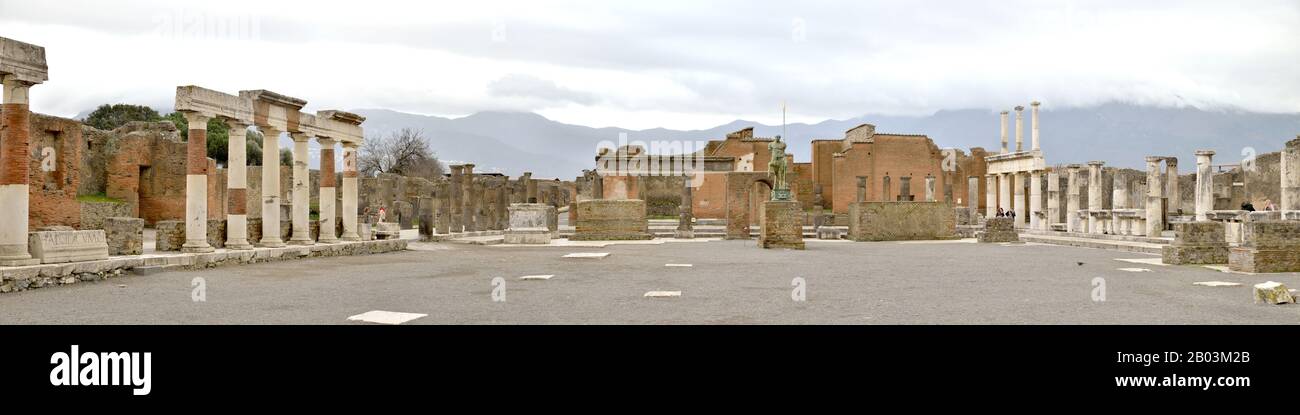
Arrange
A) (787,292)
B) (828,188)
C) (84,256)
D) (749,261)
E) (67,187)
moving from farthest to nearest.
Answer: (828,188), (67,187), (749,261), (84,256), (787,292)

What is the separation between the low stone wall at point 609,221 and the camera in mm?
29281

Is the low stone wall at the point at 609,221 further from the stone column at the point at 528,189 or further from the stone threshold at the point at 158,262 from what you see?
the stone column at the point at 528,189

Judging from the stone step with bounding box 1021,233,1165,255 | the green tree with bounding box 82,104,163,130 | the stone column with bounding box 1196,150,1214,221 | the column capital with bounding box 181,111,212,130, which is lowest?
the stone step with bounding box 1021,233,1165,255

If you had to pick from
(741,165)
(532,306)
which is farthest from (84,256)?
(741,165)

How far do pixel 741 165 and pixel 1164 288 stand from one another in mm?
41310

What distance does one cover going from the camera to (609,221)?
2945 cm

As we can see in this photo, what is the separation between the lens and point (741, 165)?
52.2m

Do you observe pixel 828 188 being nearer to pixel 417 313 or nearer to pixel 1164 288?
pixel 1164 288

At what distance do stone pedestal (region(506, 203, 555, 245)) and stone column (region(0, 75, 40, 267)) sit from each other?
15.4 m

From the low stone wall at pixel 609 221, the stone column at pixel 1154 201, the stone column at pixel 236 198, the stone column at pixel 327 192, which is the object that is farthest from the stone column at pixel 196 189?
the stone column at pixel 1154 201

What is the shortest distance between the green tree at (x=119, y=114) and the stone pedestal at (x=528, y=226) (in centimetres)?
3439

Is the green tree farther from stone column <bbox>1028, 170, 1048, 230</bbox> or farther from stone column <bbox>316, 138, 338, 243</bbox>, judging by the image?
stone column <bbox>1028, 170, 1048, 230</bbox>

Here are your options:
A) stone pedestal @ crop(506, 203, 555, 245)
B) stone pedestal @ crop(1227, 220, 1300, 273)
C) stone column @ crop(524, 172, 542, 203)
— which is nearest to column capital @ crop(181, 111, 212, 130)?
stone pedestal @ crop(506, 203, 555, 245)

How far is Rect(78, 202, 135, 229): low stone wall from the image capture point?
24312mm
